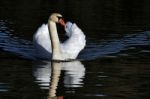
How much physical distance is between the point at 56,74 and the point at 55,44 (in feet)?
8.11

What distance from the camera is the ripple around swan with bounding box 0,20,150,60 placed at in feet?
67.4

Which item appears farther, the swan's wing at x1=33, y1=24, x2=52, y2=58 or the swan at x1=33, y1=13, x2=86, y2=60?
the swan's wing at x1=33, y1=24, x2=52, y2=58

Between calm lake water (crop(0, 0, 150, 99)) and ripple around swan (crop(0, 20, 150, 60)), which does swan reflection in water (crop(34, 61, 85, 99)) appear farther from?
ripple around swan (crop(0, 20, 150, 60))

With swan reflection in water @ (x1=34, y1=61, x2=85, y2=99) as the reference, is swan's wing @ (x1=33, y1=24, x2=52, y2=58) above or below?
above

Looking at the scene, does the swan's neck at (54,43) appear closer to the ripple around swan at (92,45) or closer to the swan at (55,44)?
the swan at (55,44)

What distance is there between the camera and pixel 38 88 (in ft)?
50.1

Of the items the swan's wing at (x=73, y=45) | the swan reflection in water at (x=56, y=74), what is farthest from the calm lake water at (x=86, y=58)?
the swan's wing at (x=73, y=45)

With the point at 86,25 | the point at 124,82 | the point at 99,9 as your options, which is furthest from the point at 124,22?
the point at 124,82

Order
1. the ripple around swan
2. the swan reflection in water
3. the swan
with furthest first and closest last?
the ripple around swan, the swan, the swan reflection in water

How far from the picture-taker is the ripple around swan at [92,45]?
20547 mm

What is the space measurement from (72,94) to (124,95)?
3.45ft

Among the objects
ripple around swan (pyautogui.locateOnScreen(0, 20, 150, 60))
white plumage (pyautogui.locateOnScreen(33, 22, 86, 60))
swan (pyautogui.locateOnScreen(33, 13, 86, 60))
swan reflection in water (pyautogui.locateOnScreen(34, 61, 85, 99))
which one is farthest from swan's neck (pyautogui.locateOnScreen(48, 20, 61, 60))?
ripple around swan (pyautogui.locateOnScreen(0, 20, 150, 60))

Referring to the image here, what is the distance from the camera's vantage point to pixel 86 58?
20.1m

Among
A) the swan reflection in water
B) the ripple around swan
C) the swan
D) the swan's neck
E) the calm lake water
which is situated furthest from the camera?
the ripple around swan
